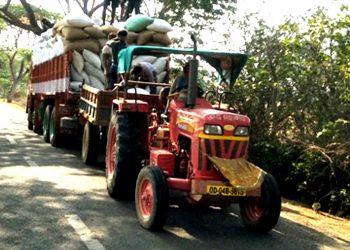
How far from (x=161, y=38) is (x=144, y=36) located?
43 centimetres

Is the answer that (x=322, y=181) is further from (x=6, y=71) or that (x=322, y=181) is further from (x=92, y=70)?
(x=6, y=71)

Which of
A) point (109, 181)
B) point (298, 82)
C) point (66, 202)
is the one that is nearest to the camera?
point (66, 202)

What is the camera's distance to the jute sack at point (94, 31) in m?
11.6

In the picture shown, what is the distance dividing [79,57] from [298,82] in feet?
16.4

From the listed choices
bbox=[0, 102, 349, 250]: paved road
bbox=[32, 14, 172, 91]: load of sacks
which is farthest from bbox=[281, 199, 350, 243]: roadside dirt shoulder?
bbox=[32, 14, 172, 91]: load of sacks

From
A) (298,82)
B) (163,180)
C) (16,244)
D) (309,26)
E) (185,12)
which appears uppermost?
(185,12)

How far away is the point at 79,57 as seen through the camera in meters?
11.2

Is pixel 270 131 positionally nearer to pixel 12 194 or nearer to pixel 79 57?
pixel 79 57

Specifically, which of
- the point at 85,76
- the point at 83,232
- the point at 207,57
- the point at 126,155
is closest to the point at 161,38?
the point at 85,76

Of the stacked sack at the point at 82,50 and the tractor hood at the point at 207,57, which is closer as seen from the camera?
the tractor hood at the point at 207,57

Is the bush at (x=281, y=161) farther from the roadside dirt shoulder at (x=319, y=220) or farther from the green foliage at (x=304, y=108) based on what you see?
the roadside dirt shoulder at (x=319, y=220)

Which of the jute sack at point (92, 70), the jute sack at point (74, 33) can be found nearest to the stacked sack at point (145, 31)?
the jute sack at point (92, 70)

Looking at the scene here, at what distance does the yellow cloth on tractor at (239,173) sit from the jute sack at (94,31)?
7.07 metres

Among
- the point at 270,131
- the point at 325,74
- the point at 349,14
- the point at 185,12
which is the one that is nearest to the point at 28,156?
the point at 270,131
